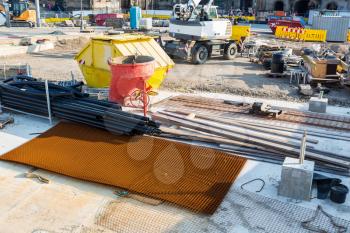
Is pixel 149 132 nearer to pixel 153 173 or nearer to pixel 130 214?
pixel 153 173

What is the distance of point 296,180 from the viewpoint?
20.0 feet

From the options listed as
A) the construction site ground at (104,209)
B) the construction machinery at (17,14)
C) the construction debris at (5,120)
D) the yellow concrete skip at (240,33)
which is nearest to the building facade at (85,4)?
the construction machinery at (17,14)

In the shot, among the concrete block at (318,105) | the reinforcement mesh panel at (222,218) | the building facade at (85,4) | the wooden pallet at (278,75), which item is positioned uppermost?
the building facade at (85,4)

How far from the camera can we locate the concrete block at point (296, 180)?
598cm

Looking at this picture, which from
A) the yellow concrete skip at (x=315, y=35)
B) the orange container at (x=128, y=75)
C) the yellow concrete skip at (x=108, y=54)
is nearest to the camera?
the orange container at (x=128, y=75)

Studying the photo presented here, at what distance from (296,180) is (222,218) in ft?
4.77

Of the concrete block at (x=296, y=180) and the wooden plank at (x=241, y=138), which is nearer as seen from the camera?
the concrete block at (x=296, y=180)

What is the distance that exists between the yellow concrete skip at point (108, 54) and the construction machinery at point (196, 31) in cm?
699

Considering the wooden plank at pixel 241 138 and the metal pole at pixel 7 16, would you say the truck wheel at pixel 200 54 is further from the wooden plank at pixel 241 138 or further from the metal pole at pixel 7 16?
the metal pole at pixel 7 16

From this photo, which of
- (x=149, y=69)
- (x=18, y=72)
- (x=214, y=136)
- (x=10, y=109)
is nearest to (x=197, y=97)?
(x=149, y=69)

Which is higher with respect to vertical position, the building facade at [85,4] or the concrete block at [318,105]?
the building facade at [85,4]

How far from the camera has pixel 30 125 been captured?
939cm

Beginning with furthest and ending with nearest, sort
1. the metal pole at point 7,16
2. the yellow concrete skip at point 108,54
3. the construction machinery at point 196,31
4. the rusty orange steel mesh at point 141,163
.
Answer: the metal pole at point 7,16
the construction machinery at point 196,31
the yellow concrete skip at point 108,54
the rusty orange steel mesh at point 141,163

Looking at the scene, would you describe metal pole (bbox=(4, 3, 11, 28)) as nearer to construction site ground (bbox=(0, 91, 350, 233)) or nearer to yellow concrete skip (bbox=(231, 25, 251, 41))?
yellow concrete skip (bbox=(231, 25, 251, 41))
